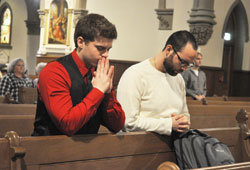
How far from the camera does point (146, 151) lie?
2693 mm

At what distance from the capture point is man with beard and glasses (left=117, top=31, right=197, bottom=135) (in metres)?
2.79

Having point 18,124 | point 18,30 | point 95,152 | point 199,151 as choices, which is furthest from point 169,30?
point 18,30

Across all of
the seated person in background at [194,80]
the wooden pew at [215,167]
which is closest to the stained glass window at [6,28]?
the seated person in background at [194,80]

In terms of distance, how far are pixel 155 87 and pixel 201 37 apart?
7.39 metres

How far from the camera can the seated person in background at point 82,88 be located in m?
2.18

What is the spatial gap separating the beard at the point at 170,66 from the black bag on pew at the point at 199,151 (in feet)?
1.56

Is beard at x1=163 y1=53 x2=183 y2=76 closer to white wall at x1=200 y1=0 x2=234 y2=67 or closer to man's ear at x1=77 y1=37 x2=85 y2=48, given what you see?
man's ear at x1=77 y1=37 x2=85 y2=48

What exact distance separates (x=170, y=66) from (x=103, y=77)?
31.8 inches

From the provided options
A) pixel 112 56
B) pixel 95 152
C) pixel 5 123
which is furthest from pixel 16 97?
pixel 112 56

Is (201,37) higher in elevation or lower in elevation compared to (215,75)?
higher

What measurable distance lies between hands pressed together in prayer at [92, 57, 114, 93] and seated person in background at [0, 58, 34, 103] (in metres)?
4.36

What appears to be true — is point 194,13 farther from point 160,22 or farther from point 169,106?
point 169,106

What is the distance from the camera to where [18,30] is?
883 inches

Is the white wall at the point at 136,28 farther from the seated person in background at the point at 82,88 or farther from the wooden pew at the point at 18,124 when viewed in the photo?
the seated person in background at the point at 82,88
